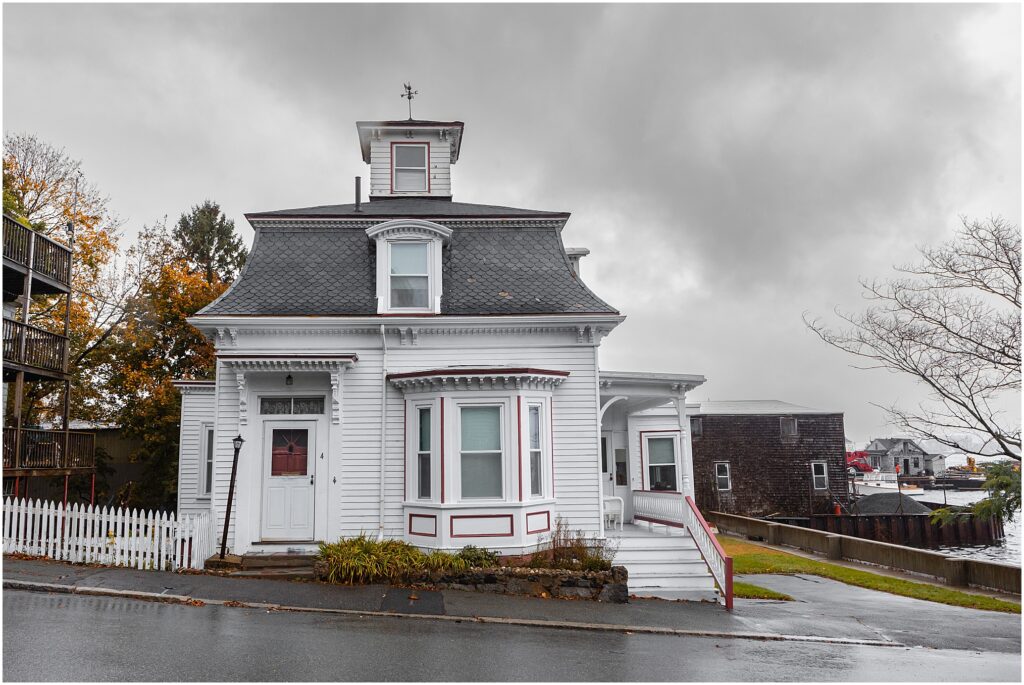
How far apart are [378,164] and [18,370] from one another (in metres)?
10.3

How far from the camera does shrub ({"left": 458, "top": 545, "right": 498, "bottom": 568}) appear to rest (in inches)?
508

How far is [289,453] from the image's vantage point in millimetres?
14258

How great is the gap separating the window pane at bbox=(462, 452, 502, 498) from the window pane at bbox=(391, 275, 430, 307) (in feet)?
11.4

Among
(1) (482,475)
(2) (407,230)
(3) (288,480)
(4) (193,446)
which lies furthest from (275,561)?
(2) (407,230)

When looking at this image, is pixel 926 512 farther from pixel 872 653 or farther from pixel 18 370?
pixel 18 370

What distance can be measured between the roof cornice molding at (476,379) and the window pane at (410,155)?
743 cm

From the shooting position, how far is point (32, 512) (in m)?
13.5

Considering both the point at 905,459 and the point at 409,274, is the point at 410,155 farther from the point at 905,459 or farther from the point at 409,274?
the point at 905,459

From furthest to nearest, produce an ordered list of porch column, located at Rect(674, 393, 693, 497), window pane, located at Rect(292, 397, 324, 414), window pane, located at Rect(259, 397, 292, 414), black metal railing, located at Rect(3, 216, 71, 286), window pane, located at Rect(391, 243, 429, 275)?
black metal railing, located at Rect(3, 216, 71, 286)
porch column, located at Rect(674, 393, 693, 497)
window pane, located at Rect(391, 243, 429, 275)
window pane, located at Rect(292, 397, 324, 414)
window pane, located at Rect(259, 397, 292, 414)

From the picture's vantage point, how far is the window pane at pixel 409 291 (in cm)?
1510

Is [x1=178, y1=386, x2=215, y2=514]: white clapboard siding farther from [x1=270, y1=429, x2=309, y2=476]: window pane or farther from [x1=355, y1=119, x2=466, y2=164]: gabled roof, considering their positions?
[x1=355, y1=119, x2=466, y2=164]: gabled roof

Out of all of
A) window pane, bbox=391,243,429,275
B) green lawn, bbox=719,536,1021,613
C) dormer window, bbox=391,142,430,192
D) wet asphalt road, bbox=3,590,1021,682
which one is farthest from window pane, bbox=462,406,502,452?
dormer window, bbox=391,142,430,192

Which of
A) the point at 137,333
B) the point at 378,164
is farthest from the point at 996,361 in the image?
the point at 137,333

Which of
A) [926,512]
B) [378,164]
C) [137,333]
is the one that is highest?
[378,164]
